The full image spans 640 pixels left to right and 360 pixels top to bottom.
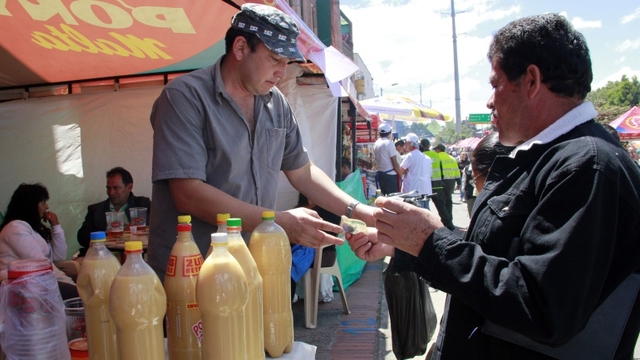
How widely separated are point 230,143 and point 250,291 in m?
0.81

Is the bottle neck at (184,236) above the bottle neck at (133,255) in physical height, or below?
above

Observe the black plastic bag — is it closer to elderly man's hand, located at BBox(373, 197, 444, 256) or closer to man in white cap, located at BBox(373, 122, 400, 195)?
elderly man's hand, located at BBox(373, 197, 444, 256)

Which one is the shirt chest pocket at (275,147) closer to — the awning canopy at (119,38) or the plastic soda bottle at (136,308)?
the plastic soda bottle at (136,308)

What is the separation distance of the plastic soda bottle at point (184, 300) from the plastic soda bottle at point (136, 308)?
0.11 meters

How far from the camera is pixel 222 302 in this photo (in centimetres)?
136

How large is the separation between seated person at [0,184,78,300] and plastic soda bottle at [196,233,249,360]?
235cm

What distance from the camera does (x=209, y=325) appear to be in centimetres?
140

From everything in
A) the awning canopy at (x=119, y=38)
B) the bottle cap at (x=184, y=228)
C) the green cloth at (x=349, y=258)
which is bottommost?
the green cloth at (x=349, y=258)

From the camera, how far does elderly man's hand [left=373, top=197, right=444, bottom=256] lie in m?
1.52

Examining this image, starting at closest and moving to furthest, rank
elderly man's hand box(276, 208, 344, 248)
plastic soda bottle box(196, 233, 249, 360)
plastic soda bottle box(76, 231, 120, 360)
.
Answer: plastic soda bottle box(196, 233, 249, 360), plastic soda bottle box(76, 231, 120, 360), elderly man's hand box(276, 208, 344, 248)

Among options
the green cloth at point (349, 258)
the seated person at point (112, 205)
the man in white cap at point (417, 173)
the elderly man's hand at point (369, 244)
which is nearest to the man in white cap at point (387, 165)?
the man in white cap at point (417, 173)

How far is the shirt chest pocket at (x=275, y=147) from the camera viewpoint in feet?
7.59

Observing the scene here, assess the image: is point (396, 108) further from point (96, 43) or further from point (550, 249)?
point (550, 249)

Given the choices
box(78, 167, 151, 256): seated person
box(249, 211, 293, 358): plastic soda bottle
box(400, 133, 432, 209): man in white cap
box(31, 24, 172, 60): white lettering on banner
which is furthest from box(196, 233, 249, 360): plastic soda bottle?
box(400, 133, 432, 209): man in white cap
